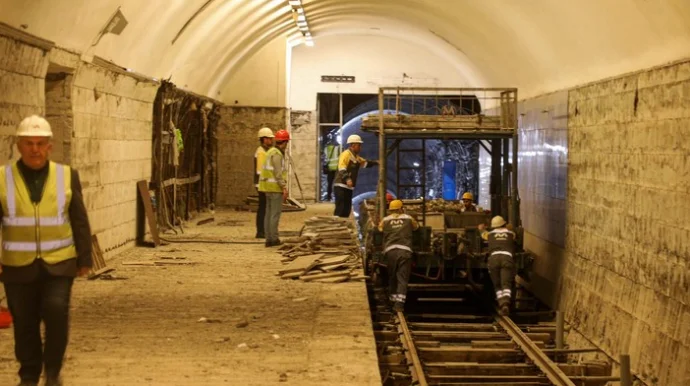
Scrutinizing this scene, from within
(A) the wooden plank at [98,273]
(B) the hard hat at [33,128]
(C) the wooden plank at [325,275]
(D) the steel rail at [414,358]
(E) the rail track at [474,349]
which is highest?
(B) the hard hat at [33,128]

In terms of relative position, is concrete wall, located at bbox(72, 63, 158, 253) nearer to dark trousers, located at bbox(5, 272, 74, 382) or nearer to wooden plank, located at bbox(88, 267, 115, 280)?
wooden plank, located at bbox(88, 267, 115, 280)

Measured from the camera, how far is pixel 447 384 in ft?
31.6

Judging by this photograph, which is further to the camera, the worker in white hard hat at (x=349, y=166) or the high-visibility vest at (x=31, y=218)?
the worker in white hard hat at (x=349, y=166)

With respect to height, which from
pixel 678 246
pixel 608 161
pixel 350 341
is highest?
pixel 608 161

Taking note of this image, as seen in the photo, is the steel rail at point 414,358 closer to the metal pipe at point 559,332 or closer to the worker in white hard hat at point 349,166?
the metal pipe at point 559,332

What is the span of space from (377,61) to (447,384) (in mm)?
16950

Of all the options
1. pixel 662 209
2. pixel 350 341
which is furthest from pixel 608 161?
pixel 350 341

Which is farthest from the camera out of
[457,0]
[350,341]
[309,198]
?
[309,198]

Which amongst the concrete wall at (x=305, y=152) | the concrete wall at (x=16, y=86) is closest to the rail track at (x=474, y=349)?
the concrete wall at (x=16, y=86)

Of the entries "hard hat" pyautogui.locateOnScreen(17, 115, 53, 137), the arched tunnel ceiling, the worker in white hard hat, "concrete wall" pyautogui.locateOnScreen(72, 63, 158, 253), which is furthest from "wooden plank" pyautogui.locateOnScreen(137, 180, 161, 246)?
"hard hat" pyautogui.locateOnScreen(17, 115, 53, 137)

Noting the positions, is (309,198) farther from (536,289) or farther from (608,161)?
(608,161)

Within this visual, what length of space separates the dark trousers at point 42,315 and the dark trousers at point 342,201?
11.4 metres

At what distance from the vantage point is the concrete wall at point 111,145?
36.1 ft

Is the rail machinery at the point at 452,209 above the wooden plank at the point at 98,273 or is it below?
above
